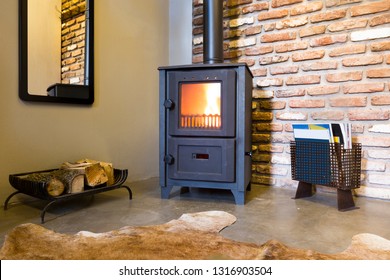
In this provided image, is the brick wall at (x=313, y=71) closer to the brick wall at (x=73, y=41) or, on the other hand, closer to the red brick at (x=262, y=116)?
the red brick at (x=262, y=116)

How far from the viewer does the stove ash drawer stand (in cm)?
169

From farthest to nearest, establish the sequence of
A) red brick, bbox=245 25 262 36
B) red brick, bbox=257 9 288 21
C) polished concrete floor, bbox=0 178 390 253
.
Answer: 1. red brick, bbox=245 25 262 36
2. red brick, bbox=257 9 288 21
3. polished concrete floor, bbox=0 178 390 253

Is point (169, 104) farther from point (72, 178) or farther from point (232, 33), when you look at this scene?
point (232, 33)

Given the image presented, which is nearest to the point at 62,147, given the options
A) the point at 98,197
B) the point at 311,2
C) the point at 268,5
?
the point at 98,197

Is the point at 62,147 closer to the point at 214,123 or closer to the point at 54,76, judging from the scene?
the point at 54,76

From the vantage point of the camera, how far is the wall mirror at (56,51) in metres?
1.72

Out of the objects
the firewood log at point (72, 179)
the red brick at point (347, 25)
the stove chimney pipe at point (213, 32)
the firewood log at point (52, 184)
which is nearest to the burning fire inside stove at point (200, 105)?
the stove chimney pipe at point (213, 32)

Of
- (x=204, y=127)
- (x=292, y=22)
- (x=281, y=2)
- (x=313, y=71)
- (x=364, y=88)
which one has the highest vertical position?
(x=281, y=2)

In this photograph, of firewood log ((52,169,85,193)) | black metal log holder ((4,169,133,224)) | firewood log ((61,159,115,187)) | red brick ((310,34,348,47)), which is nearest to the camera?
black metal log holder ((4,169,133,224))

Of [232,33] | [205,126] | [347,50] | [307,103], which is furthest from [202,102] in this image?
[347,50]

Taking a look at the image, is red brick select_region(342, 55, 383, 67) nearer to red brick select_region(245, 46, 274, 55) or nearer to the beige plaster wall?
red brick select_region(245, 46, 274, 55)

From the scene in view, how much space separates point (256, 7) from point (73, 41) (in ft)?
4.56

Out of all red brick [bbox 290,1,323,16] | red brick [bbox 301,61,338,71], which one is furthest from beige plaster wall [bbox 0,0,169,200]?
red brick [bbox 301,61,338,71]

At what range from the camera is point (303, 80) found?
2098 millimetres
